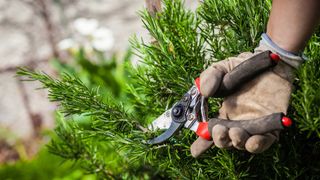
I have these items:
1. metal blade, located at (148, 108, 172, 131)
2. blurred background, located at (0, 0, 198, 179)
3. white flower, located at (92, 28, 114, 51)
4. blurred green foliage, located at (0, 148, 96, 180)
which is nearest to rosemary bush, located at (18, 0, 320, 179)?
metal blade, located at (148, 108, 172, 131)

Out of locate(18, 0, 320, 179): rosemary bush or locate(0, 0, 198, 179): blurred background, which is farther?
locate(0, 0, 198, 179): blurred background

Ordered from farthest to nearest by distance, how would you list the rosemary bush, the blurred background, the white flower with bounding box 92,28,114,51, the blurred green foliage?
the blurred background
the white flower with bounding box 92,28,114,51
the blurred green foliage
the rosemary bush

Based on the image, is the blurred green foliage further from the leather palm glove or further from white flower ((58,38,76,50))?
the leather palm glove

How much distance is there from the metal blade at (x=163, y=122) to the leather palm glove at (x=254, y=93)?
0.10 m

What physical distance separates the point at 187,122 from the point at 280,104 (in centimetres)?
15

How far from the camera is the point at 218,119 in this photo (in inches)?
23.0

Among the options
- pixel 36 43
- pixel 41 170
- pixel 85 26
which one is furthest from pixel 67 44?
pixel 41 170

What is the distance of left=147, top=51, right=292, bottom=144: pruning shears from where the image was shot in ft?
1.76

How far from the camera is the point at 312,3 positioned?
55 centimetres

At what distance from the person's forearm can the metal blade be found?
19 centimetres

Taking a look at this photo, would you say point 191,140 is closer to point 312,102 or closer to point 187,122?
point 187,122

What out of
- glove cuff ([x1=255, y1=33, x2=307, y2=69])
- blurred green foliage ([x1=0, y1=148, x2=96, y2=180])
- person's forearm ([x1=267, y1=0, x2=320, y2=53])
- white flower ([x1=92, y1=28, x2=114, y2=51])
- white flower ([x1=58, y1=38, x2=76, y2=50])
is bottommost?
blurred green foliage ([x1=0, y1=148, x2=96, y2=180])

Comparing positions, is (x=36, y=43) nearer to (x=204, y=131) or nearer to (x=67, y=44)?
(x=67, y=44)

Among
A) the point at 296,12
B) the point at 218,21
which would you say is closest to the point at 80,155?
the point at 218,21
